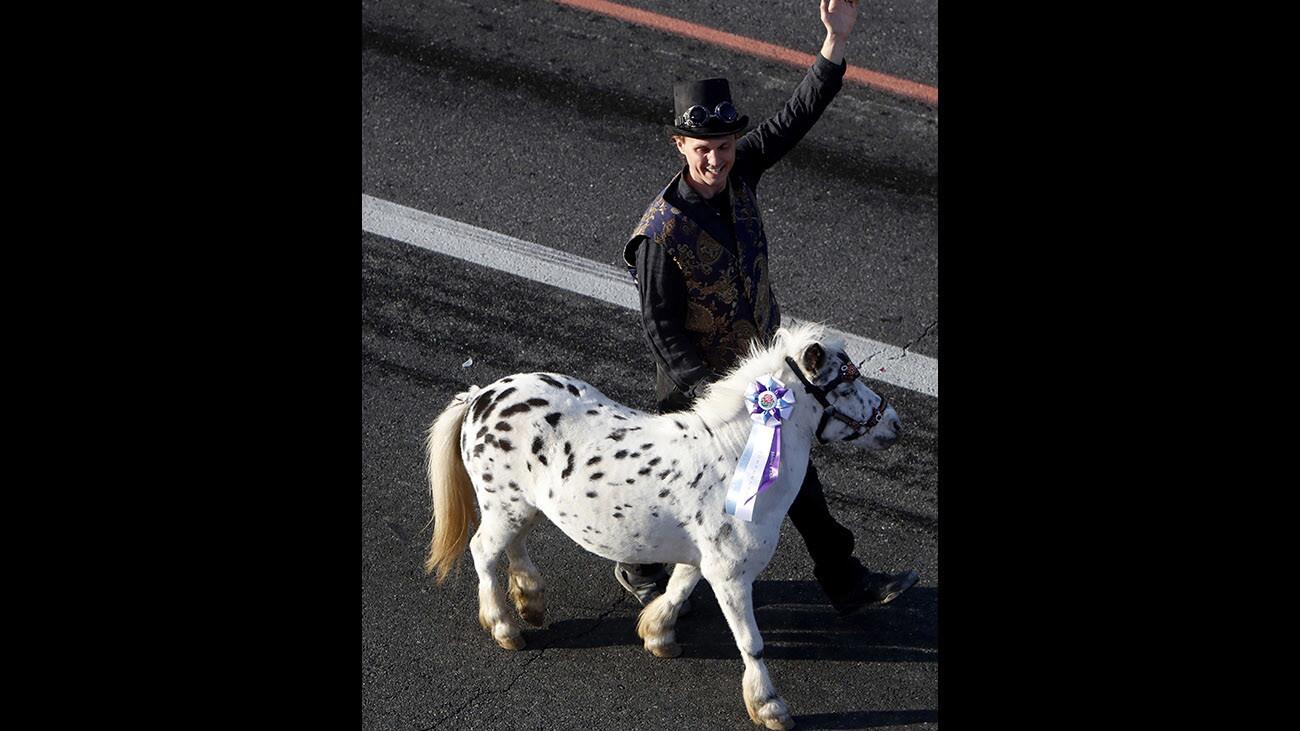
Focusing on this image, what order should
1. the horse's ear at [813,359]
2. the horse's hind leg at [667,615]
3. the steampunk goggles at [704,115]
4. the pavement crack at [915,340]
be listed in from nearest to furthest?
the horse's ear at [813,359], the steampunk goggles at [704,115], the horse's hind leg at [667,615], the pavement crack at [915,340]

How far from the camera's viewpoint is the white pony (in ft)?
18.0

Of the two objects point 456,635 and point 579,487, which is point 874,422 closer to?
point 579,487

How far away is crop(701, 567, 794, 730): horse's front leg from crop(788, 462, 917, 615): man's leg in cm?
47

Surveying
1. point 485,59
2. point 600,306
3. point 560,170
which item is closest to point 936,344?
point 600,306

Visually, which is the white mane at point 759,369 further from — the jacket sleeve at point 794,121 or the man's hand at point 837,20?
the man's hand at point 837,20

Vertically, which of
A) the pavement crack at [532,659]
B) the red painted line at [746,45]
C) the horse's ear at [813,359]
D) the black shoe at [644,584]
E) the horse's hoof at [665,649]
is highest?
the horse's ear at [813,359]

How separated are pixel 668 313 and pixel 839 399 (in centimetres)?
70

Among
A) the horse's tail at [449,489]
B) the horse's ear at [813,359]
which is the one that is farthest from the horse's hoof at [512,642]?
the horse's ear at [813,359]

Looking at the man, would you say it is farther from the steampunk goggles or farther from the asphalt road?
the asphalt road

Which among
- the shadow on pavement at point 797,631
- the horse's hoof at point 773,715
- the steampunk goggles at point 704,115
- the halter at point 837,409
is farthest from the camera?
the shadow on pavement at point 797,631

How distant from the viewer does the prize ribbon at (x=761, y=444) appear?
537cm

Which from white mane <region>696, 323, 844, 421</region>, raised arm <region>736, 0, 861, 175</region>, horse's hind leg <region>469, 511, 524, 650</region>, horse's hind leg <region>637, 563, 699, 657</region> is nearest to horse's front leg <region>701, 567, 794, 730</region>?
horse's hind leg <region>637, 563, 699, 657</region>

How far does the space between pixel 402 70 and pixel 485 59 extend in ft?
1.63

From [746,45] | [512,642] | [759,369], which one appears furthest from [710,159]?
[746,45]
